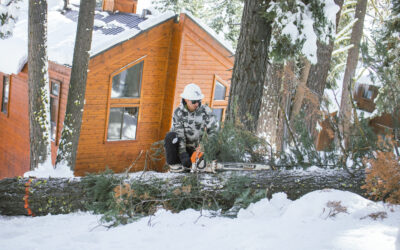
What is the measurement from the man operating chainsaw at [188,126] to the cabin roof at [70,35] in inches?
241

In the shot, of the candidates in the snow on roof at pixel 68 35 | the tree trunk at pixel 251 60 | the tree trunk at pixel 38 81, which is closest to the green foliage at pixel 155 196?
the tree trunk at pixel 251 60

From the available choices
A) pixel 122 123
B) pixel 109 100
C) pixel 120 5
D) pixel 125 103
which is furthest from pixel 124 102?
pixel 120 5

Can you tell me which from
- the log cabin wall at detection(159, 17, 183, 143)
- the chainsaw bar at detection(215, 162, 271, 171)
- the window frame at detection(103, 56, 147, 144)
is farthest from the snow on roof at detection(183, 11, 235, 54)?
the chainsaw bar at detection(215, 162, 271, 171)

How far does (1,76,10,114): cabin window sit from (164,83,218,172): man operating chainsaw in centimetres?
1163

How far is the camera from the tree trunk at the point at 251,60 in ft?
21.2

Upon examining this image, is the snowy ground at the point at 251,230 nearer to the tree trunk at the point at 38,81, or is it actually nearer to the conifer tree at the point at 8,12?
the tree trunk at the point at 38,81

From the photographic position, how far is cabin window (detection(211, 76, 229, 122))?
14640 mm


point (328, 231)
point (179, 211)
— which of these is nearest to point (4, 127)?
point (179, 211)

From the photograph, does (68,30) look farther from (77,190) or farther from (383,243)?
(383,243)

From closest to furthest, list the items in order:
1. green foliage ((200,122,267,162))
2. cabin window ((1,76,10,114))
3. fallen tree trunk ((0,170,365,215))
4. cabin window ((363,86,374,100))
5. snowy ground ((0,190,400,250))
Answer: snowy ground ((0,190,400,250)) < fallen tree trunk ((0,170,365,215)) < green foliage ((200,122,267,162)) < cabin window ((1,76,10,114)) < cabin window ((363,86,374,100))

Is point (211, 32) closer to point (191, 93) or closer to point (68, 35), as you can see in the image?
point (68, 35)

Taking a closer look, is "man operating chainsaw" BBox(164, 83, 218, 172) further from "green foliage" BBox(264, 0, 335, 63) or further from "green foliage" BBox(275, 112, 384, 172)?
"green foliage" BBox(264, 0, 335, 63)

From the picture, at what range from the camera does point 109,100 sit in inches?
500

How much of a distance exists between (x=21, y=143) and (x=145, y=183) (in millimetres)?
11777
